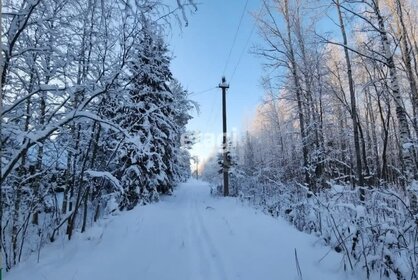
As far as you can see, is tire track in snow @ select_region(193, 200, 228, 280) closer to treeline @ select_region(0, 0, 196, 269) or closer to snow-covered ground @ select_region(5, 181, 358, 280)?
snow-covered ground @ select_region(5, 181, 358, 280)

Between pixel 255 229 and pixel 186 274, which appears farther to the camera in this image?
pixel 255 229

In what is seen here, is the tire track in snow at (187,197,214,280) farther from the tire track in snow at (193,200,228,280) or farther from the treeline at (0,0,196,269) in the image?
the treeline at (0,0,196,269)

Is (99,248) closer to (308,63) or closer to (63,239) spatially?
(63,239)

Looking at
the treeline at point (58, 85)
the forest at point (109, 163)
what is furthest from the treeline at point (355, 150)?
the treeline at point (58, 85)

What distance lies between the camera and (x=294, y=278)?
152 inches

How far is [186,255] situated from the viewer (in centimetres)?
514

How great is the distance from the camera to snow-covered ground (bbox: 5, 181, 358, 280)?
418 cm

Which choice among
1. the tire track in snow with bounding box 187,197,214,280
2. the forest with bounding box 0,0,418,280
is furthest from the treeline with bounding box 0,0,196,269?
the tire track in snow with bounding box 187,197,214,280

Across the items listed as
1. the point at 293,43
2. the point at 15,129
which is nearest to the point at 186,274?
the point at 15,129

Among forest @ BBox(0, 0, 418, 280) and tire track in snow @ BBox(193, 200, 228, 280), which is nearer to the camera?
forest @ BBox(0, 0, 418, 280)

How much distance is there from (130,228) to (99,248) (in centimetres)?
185

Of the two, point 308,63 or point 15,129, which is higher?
point 308,63

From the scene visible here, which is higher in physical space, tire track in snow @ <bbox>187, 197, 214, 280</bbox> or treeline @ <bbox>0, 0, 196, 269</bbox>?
treeline @ <bbox>0, 0, 196, 269</bbox>

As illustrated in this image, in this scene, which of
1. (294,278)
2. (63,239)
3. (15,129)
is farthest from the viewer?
(63,239)
